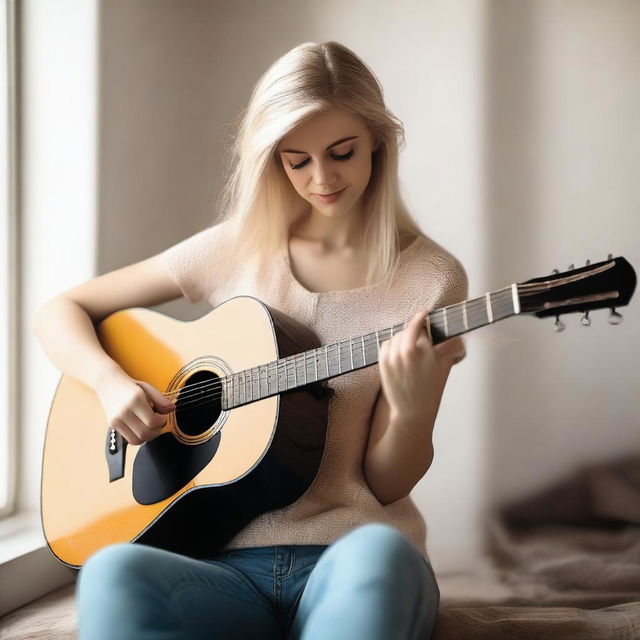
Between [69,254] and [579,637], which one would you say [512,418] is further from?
[69,254]

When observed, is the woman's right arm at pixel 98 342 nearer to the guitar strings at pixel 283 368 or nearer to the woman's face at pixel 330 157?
the guitar strings at pixel 283 368

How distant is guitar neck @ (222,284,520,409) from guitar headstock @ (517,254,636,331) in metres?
0.02

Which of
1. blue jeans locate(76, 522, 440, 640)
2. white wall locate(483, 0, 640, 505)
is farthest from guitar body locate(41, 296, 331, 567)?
white wall locate(483, 0, 640, 505)

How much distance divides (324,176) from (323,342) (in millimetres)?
254

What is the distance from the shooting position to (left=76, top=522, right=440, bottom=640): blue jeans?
34.7 inches

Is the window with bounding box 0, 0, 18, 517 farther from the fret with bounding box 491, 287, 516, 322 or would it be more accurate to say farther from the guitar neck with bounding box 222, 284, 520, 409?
the fret with bounding box 491, 287, 516, 322

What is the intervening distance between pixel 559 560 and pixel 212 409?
876mm

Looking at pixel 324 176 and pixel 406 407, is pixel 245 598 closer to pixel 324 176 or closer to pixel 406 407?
pixel 406 407

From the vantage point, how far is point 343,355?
3.50ft

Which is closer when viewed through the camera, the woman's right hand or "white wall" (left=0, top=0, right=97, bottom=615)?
the woman's right hand

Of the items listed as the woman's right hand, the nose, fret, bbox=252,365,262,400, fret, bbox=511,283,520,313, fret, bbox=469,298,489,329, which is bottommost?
the woman's right hand

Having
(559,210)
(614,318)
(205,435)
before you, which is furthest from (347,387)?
(559,210)

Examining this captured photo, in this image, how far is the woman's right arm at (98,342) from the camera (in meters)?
1.20

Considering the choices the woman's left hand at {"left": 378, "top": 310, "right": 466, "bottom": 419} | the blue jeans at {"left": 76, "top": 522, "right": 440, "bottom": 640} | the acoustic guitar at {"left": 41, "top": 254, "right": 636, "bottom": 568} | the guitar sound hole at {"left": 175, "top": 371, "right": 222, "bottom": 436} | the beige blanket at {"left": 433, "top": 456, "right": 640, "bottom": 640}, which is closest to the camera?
the blue jeans at {"left": 76, "top": 522, "right": 440, "bottom": 640}
